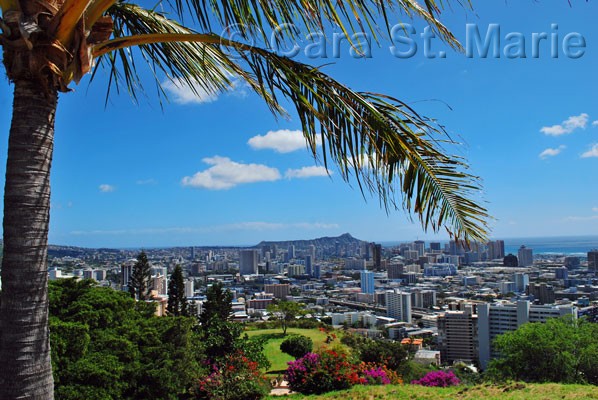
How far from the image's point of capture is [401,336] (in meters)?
28.6

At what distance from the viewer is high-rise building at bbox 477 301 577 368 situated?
64.9 ft

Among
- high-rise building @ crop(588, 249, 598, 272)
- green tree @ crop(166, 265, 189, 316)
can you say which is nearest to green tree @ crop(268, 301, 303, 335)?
green tree @ crop(166, 265, 189, 316)

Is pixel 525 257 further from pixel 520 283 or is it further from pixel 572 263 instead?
pixel 520 283

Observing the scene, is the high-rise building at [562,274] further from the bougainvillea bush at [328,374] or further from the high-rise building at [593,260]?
the bougainvillea bush at [328,374]

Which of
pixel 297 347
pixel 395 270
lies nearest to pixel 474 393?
pixel 297 347

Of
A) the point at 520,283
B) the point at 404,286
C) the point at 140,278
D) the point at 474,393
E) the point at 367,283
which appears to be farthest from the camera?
the point at 404,286

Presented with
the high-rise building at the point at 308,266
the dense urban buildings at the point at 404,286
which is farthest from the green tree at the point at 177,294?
the high-rise building at the point at 308,266

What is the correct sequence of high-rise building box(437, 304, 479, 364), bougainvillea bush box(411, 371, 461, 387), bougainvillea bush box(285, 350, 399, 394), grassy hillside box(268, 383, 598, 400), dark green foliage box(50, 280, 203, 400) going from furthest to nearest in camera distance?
high-rise building box(437, 304, 479, 364)
bougainvillea bush box(411, 371, 461, 387)
bougainvillea bush box(285, 350, 399, 394)
grassy hillside box(268, 383, 598, 400)
dark green foliage box(50, 280, 203, 400)

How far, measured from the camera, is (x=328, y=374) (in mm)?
6375

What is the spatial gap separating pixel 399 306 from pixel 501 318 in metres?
18.9

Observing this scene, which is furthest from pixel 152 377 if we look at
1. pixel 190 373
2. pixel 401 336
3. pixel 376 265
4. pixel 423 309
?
pixel 376 265

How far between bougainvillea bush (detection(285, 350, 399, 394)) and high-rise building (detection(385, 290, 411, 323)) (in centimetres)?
3280

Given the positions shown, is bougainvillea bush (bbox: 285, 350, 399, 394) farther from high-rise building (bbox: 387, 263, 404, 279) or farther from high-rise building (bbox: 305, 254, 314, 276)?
high-rise building (bbox: 305, 254, 314, 276)

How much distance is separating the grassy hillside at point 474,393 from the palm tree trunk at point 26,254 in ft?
16.1
